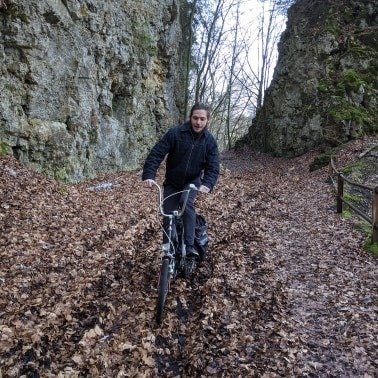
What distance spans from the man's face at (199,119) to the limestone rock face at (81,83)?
799 centimetres

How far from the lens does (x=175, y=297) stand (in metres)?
5.51

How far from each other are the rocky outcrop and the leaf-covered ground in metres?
13.4

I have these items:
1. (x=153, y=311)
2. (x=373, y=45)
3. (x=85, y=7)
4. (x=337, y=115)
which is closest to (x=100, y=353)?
(x=153, y=311)

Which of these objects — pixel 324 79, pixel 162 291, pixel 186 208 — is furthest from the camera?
pixel 324 79

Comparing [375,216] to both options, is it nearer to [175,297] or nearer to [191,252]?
[191,252]

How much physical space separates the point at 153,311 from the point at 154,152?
2.19m

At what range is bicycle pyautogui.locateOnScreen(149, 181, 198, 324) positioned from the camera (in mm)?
4918

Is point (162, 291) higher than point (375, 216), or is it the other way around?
point (375, 216)

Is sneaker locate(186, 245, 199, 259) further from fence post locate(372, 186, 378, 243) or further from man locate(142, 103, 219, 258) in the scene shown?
fence post locate(372, 186, 378, 243)

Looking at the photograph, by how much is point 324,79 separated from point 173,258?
22068 millimetres

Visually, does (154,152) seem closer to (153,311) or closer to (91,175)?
(153,311)

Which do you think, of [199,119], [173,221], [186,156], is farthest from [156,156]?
[173,221]

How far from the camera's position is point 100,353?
13.6 feet

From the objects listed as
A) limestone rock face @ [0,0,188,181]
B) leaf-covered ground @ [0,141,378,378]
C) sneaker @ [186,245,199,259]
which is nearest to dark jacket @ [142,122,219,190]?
sneaker @ [186,245,199,259]
